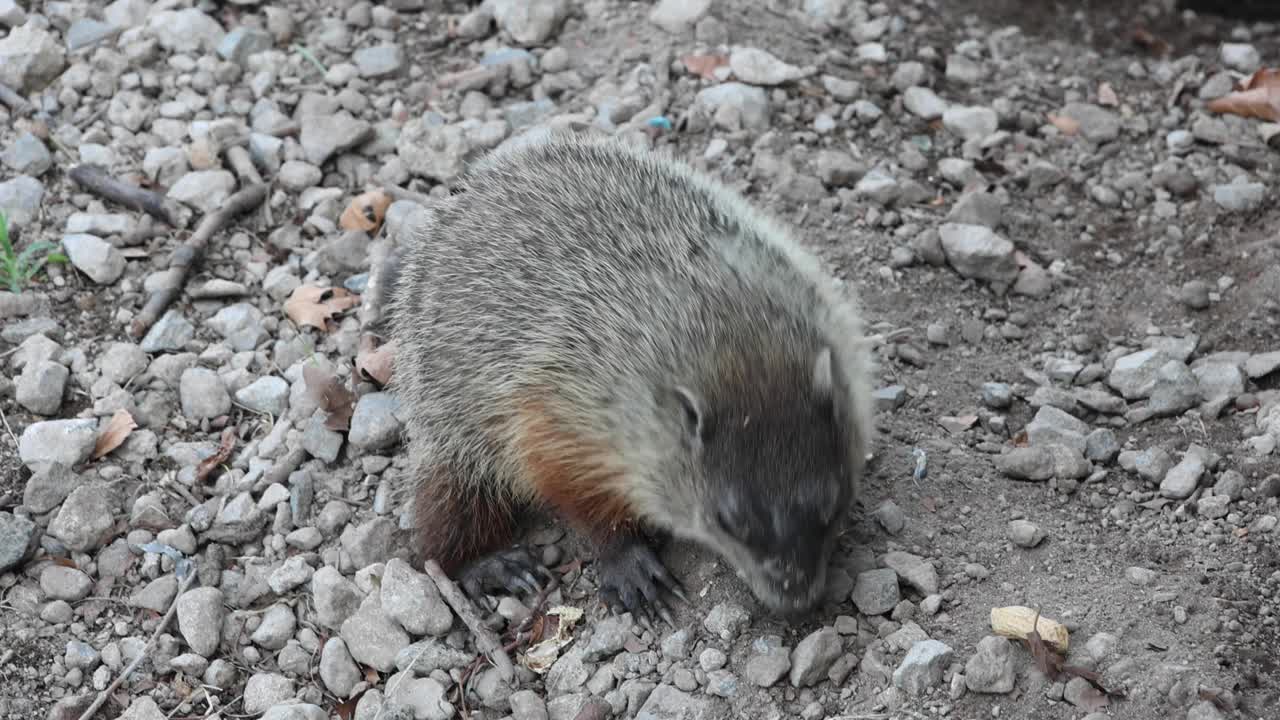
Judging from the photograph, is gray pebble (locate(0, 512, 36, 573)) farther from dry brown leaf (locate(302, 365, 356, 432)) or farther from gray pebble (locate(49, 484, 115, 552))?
dry brown leaf (locate(302, 365, 356, 432))

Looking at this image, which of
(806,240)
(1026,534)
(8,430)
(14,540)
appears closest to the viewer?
(1026,534)

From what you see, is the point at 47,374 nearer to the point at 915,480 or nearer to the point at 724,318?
the point at 724,318

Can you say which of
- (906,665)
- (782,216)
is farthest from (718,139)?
(906,665)

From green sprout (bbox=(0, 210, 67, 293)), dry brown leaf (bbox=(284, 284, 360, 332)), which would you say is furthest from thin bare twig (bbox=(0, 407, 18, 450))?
dry brown leaf (bbox=(284, 284, 360, 332))

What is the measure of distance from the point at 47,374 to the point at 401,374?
63.3 inches

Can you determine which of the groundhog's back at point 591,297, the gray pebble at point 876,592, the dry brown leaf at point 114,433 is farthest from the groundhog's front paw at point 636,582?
the dry brown leaf at point 114,433

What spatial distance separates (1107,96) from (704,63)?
227cm

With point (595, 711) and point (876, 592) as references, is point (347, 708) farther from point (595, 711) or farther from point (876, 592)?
point (876, 592)

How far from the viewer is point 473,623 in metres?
4.97

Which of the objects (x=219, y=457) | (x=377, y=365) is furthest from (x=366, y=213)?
(x=219, y=457)

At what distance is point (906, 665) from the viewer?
4.28 m

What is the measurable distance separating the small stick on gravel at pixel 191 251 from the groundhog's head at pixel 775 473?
10.1 feet

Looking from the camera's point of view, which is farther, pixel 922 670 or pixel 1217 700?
pixel 922 670

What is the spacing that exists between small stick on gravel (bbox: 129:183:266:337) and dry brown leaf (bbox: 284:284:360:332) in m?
0.53
